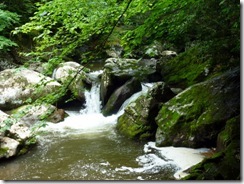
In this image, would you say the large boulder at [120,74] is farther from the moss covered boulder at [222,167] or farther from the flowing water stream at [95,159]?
the moss covered boulder at [222,167]

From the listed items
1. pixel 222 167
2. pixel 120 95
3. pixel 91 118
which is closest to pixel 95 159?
pixel 222 167

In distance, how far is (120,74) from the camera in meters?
7.79

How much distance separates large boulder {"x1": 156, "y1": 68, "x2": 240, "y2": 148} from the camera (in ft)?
15.2

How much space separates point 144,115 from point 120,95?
1820mm

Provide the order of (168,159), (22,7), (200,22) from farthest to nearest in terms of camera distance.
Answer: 1. (22,7)
2. (168,159)
3. (200,22)

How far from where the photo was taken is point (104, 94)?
310 inches

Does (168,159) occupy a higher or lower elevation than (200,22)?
lower

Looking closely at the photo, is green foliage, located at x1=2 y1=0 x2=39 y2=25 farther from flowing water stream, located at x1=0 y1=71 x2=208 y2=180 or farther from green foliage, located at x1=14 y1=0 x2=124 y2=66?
green foliage, located at x1=14 y1=0 x2=124 y2=66

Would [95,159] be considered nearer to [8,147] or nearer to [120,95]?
[8,147]

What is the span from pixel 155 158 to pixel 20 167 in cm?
224

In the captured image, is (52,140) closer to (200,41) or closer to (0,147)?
(0,147)

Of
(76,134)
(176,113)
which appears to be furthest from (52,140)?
(176,113)

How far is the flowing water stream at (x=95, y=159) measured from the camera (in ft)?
13.4

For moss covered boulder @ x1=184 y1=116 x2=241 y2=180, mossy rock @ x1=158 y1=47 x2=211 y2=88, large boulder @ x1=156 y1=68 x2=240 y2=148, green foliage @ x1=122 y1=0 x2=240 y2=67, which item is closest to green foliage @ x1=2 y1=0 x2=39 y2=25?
mossy rock @ x1=158 y1=47 x2=211 y2=88
